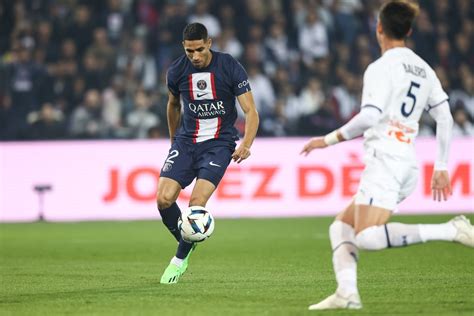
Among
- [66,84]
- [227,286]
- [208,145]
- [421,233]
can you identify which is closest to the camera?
[421,233]

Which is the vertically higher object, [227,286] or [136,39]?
[136,39]

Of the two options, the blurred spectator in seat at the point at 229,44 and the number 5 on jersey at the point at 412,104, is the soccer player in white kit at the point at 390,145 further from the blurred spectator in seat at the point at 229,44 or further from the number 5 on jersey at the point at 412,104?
the blurred spectator in seat at the point at 229,44

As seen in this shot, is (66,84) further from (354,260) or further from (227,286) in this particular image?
(354,260)

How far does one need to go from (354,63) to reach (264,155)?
3588mm

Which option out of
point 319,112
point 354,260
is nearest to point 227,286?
point 354,260

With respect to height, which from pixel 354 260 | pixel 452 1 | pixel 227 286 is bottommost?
pixel 227 286

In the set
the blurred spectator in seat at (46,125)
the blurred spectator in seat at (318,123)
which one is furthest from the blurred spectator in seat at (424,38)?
the blurred spectator in seat at (46,125)

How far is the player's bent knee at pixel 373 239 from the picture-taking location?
695 centimetres

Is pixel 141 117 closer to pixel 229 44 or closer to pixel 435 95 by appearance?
pixel 229 44

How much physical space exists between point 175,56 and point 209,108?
33.6 ft

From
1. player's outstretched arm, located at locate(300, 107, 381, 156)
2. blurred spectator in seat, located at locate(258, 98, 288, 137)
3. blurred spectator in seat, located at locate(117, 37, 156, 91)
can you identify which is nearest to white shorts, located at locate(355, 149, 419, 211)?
player's outstretched arm, located at locate(300, 107, 381, 156)

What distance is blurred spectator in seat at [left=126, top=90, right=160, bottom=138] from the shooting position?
1884 centimetres

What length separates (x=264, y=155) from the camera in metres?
18.0

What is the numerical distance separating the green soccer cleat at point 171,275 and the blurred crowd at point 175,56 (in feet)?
30.0
